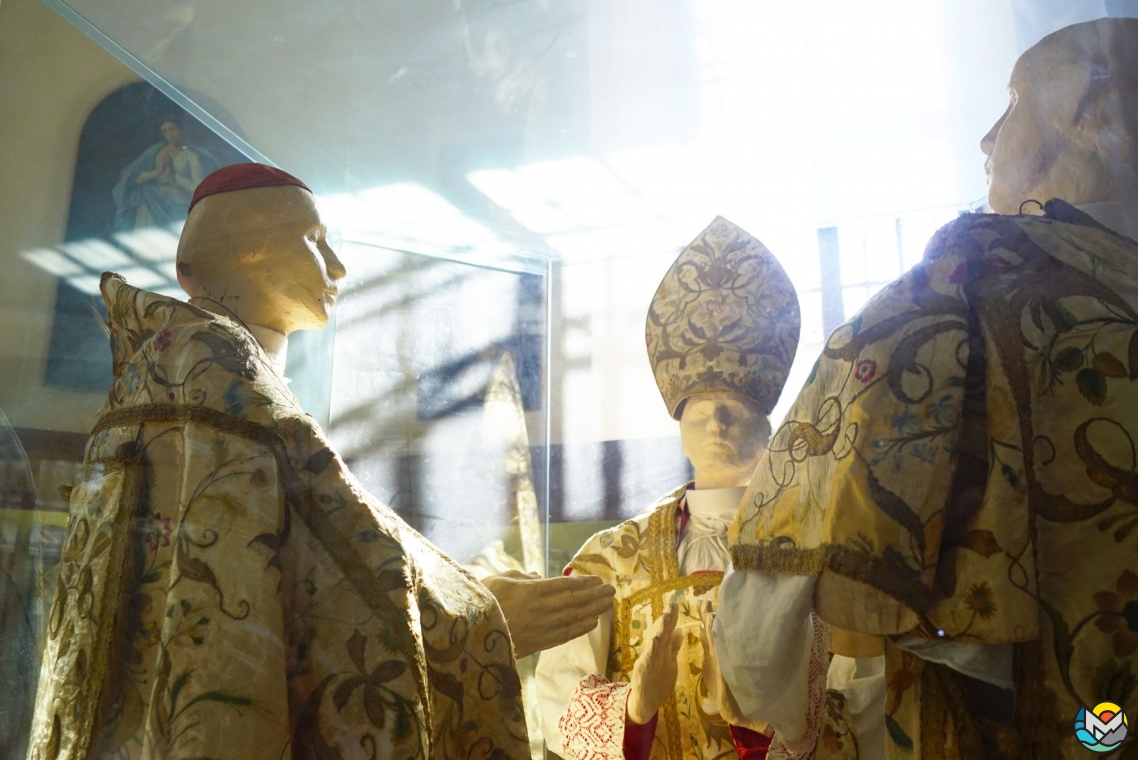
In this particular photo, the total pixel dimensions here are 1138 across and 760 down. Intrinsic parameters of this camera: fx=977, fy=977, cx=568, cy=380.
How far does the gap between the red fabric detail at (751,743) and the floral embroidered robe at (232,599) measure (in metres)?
0.43

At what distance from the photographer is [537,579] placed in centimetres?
168

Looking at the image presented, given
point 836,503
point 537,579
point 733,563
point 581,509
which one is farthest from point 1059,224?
point 581,509

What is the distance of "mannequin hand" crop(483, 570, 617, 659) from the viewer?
162 centimetres

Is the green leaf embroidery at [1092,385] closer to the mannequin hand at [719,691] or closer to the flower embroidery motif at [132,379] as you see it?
the mannequin hand at [719,691]

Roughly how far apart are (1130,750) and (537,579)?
914 millimetres

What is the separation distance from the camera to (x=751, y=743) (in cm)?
167

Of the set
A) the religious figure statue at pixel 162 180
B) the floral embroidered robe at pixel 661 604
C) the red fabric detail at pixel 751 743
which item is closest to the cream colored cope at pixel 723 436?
the floral embroidered robe at pixel 661 604

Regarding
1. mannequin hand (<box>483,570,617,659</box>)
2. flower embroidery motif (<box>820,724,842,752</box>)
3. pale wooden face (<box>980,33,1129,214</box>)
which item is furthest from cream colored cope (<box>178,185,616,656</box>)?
pale wooden face (<box>980,33,1129,214</box>)

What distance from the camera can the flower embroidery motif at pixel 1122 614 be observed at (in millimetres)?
1041

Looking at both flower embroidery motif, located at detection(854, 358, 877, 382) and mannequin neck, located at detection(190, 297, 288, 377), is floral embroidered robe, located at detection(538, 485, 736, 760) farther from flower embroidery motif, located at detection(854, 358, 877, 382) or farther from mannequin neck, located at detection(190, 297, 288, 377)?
flower embroidery motif, located at detection(854, 358, 877, 382)

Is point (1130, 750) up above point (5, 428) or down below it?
below

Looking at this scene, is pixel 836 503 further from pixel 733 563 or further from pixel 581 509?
pixel 581 509

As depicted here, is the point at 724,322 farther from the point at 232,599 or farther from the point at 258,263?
the point at 232,599

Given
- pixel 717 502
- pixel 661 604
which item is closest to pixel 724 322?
pixel 717 502
